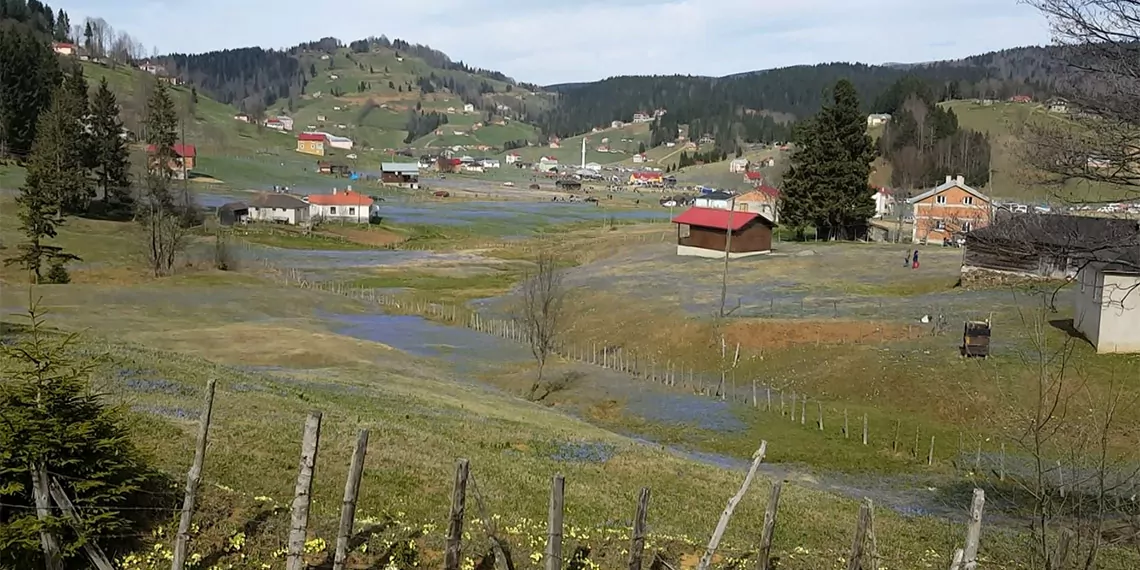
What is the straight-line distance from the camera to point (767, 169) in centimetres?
18388

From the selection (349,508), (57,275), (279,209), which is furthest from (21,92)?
(349,508)

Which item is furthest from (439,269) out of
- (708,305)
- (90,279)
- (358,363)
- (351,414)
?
(351,414)

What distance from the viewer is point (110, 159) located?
302ft

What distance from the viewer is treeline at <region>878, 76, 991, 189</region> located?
133750mm

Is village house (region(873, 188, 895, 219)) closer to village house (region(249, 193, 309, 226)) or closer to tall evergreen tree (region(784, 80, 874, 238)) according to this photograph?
tall evergreen tree (region(784, 80, 874, 238))

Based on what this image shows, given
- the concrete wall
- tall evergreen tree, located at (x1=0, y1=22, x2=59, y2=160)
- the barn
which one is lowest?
the concrete wall

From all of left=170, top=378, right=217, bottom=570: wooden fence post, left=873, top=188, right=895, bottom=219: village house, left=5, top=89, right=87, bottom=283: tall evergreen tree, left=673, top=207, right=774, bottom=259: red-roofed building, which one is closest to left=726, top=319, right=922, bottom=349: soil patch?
left=673, top=207, right=774, bottom=259: red-roofed building

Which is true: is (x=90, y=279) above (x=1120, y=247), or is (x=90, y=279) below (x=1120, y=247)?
below

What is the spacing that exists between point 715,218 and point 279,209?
59.2m

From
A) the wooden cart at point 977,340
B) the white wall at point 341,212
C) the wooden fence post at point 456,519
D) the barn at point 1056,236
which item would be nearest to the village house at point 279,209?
the white wall at point 341,212

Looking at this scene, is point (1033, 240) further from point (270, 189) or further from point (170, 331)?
point (270, 189)

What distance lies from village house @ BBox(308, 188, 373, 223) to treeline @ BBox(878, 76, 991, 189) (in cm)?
7345

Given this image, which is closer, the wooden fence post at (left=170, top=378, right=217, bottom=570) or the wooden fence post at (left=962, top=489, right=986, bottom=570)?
the wooden fence post at (left=962, top=489, right=986, bottom=570)

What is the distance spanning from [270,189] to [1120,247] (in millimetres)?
145341
